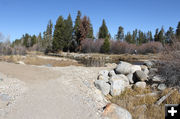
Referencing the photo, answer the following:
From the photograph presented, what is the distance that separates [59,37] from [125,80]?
107ft

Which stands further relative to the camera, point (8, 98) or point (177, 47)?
point (177, 47)

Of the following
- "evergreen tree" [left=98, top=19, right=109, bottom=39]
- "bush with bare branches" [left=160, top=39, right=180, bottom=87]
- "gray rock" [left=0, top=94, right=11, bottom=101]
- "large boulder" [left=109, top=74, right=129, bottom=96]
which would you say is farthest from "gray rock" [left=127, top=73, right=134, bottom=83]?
"evergreen tree" [left=98, top=19, right=109, bottom=39]

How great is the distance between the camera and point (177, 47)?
694cm

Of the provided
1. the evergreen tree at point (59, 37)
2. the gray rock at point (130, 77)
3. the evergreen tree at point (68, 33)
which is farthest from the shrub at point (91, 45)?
the gray rock at point (130, 77)

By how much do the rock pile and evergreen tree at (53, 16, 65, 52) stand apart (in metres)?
30.7

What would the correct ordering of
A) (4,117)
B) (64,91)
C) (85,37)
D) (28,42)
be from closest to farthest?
(4,117) < (64,91) < (85,37) < (28,42)

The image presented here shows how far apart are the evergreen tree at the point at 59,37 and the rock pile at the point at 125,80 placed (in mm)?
30717

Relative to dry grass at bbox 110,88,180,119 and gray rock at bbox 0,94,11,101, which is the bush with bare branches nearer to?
dry grass at bbox 110,88,180,119

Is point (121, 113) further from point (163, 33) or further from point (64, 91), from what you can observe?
point (163, 33)

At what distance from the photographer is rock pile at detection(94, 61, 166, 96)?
6191mm

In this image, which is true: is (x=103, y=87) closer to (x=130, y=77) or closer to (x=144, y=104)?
(x=144, y=104)

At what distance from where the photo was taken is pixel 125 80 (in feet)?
24.6

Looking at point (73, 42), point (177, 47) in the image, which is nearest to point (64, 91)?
point (177, 47)

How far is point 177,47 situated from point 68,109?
23.0 feet
